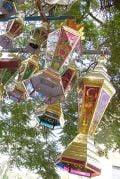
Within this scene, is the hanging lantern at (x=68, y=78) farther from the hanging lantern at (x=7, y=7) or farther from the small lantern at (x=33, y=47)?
the hanging lantern at (x=7, y=7)

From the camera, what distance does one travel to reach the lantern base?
2.02m

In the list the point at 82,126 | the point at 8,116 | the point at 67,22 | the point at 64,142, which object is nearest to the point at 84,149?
the point at 82,126

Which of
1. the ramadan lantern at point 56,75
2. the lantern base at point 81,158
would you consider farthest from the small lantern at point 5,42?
the lantern base at point 81,158

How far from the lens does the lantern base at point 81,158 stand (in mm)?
2016

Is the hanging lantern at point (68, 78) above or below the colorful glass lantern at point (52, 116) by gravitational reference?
above

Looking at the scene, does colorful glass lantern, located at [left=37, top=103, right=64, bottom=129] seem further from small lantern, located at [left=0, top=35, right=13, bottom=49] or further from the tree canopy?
the tree canopy

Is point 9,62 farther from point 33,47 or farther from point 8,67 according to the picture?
Result: point 33,47

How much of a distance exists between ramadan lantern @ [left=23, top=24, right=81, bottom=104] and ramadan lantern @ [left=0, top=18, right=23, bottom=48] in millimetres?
719

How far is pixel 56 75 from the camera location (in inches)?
87.8

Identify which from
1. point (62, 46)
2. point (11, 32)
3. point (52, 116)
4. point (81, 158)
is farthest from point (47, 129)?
point (81, 158)

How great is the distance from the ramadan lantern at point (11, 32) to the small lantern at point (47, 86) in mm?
730

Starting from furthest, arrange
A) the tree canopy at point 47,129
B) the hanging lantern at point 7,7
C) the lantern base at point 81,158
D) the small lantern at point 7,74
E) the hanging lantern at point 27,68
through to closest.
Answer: the tree canopy at point 47,129
the hanging lantern at point 7,7
the small lantern at point 7,74
the hanging lantern at point 27,68
the lantern base at point 81,158

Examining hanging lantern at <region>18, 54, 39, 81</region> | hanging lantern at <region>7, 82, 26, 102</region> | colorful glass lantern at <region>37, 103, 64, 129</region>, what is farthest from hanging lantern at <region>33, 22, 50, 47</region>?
colorful glass lantern at <region>37, 103, 64, 129</region>

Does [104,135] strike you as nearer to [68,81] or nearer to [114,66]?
[114,66]
